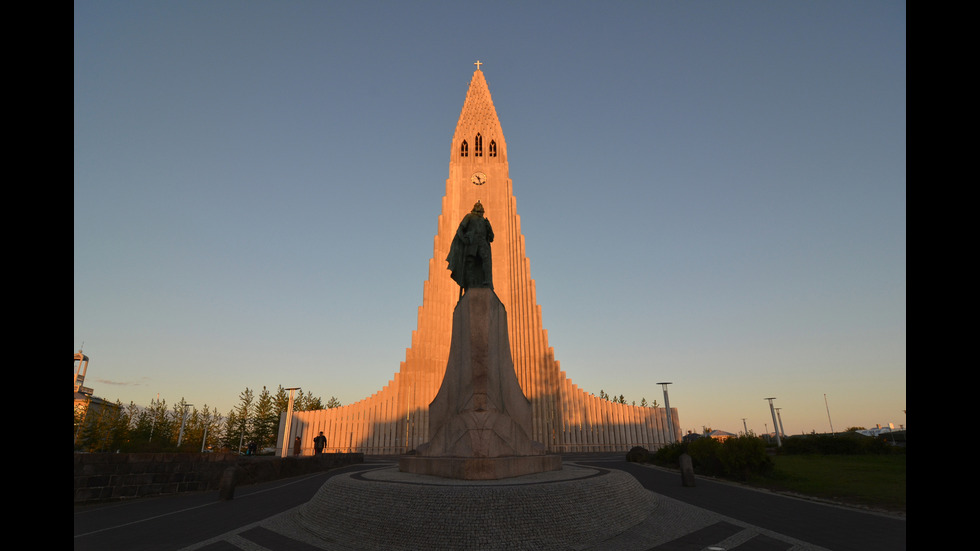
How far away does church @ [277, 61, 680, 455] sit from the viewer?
3027cm

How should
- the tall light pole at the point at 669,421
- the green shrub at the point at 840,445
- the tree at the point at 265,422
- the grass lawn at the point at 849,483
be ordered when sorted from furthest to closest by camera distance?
the tree at the point at 265,422, the tall light pole at the point at 669,421, the green shrub at the point at 840,445, the grass lawn at the point at 849,483

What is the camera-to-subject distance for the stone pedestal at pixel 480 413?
8.24 m

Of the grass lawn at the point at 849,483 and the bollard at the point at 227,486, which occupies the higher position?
the bollard at the point at 227,486

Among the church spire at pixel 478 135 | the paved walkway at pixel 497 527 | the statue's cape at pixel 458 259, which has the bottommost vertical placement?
the paved walkway at pixel 497 527

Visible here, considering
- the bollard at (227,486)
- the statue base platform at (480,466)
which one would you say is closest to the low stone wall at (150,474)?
the bollard at (227,486)

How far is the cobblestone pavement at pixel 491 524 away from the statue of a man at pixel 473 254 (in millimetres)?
4118

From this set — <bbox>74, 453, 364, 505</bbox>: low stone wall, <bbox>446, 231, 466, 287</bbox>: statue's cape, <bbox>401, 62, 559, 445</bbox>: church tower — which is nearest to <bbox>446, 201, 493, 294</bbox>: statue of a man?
<bbox>446, 231, 466, 287</bbox>: statue's cape

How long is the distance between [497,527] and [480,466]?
1811 millimetres

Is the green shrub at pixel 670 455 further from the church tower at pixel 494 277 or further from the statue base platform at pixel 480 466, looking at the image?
the church tower at pixel 494 277

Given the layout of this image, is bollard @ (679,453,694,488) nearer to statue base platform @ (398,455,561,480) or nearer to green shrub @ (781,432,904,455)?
statue base platform @ (398,455,561,480)

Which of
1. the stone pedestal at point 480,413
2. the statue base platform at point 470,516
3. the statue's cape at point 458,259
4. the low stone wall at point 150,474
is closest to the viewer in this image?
the statue base platform at point 470,516

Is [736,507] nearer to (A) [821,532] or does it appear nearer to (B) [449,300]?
(A) [821,532]

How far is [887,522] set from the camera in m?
7.37
